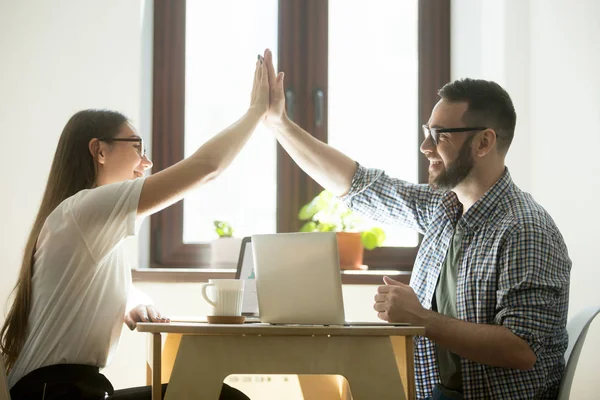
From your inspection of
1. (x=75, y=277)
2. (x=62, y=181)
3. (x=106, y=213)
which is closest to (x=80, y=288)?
(x=75, y=277)

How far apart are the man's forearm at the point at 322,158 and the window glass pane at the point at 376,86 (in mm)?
791

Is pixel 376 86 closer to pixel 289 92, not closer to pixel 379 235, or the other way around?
pixel 289 92

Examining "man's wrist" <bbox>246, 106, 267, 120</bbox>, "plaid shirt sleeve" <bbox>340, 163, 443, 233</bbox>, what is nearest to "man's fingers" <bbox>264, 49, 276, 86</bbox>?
"man's wrist" <bbox>246, 106, 267, 120</bbox>

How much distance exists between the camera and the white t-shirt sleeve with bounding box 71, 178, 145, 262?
1571 mm

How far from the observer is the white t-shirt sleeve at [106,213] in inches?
61.9

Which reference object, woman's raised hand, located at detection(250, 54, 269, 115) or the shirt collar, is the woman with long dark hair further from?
the shirt collar

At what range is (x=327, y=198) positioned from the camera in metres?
2.88

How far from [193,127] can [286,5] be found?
0.68 m

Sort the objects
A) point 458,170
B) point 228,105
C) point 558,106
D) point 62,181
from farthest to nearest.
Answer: point 228,105, point 558,106, point 458,170, point 62,181

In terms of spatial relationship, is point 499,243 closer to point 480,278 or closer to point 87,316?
point 480,278

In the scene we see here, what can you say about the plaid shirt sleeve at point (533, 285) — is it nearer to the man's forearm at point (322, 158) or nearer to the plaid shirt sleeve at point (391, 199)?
the plaid shirt sleeve at point (391, 199)

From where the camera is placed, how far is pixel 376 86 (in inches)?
124

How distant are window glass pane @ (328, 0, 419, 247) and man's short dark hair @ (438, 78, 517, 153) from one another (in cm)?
102

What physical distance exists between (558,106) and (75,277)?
1868mm
